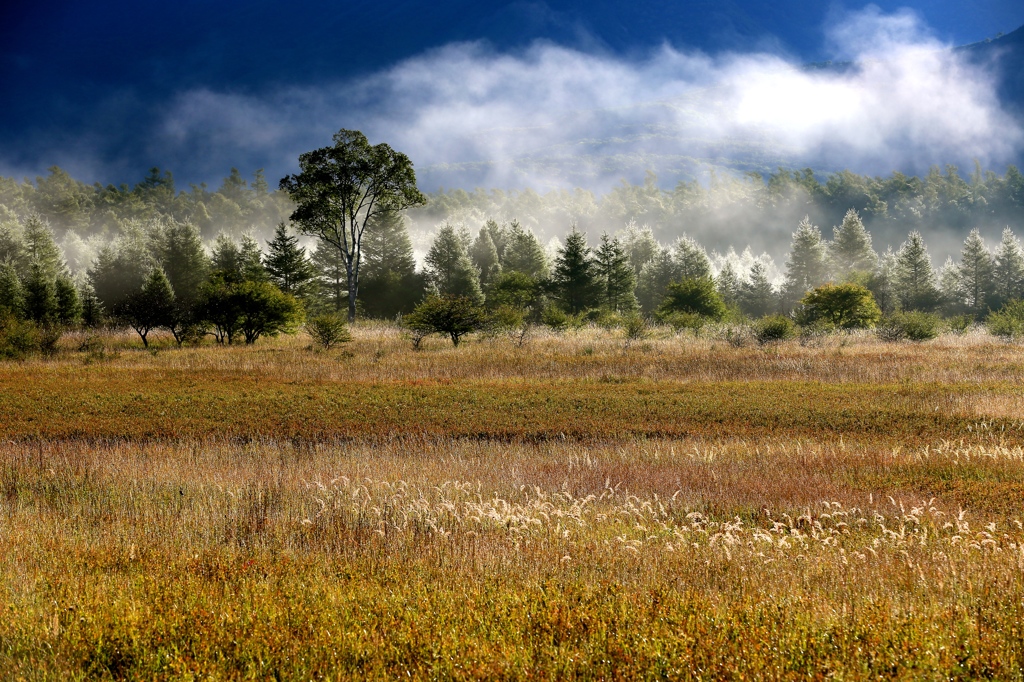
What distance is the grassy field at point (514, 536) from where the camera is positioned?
13.1ft

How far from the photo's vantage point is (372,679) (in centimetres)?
373

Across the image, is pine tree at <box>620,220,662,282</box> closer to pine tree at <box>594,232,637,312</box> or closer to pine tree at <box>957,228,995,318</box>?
pine tree at <box>594,232,637,312</box>

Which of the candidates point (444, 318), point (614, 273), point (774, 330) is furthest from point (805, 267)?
point (444, 318)

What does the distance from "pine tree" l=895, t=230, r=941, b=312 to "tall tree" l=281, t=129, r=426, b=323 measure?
44.7 metres

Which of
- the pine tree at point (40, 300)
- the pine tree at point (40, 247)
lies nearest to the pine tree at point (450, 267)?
the pine tree at point (40, 300)

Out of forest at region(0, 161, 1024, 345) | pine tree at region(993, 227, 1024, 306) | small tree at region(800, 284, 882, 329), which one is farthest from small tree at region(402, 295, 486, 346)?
pine tree at region(993, 227, 1024, 306)

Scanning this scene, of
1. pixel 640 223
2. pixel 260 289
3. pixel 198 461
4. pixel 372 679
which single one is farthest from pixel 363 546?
pixel 640 223

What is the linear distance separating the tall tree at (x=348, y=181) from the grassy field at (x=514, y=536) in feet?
99.8

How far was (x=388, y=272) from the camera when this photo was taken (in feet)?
189

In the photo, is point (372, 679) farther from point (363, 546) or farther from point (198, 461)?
point (198, 461)

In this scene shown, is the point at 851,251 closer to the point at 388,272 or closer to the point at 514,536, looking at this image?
the point at 388,272

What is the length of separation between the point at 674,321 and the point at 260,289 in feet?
78.7

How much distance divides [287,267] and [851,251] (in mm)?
58641

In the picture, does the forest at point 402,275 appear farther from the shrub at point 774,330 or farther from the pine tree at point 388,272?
the shrub at point 774,330
